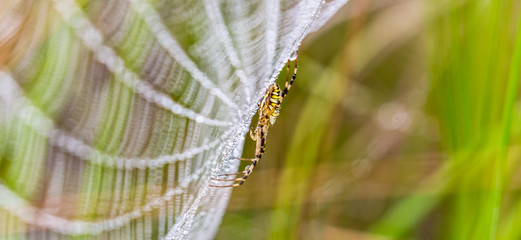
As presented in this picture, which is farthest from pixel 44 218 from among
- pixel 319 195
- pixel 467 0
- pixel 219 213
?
pixel 467 0

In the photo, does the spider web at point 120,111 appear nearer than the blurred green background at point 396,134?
No

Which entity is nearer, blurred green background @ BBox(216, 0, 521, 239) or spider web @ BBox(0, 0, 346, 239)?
blurred green background @ BBox(216, 0, 521, 239)

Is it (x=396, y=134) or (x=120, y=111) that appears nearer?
(x=120, y=111)
